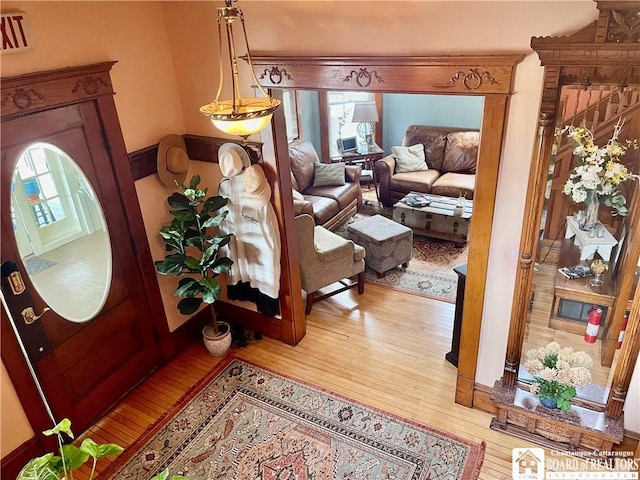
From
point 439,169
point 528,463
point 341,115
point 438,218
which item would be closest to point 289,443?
point 528,463

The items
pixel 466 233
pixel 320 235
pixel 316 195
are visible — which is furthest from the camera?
pixel 316 195

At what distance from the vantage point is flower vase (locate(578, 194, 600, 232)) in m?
2.65

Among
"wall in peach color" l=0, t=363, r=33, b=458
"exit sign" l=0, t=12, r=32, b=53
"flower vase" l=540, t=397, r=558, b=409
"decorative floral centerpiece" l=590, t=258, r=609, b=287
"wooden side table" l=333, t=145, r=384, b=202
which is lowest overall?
"flower vase" l=540, t=397, r=558, b=409

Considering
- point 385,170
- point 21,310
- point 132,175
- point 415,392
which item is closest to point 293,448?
point 415,392

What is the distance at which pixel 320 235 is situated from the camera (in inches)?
189

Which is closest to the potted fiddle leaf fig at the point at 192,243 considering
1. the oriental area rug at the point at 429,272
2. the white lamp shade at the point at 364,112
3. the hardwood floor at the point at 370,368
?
the hardwood floor at the point at 370,368

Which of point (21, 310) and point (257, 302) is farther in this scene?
point (257, 302)

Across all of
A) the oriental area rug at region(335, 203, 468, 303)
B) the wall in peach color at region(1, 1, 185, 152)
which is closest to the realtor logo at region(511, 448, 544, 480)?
the oriental area rug at region(335, 203, 468, 303)

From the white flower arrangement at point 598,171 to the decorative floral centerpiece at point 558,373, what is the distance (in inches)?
37.4

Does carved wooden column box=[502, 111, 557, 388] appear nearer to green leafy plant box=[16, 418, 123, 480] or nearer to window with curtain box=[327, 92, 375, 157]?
green leafy plant box=[16, 418, 123, 480]

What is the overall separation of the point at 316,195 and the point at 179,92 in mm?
2770

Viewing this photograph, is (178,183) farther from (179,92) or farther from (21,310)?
(21,310)

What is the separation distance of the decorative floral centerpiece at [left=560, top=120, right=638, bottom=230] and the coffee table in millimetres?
2836

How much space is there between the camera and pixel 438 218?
225 inches
